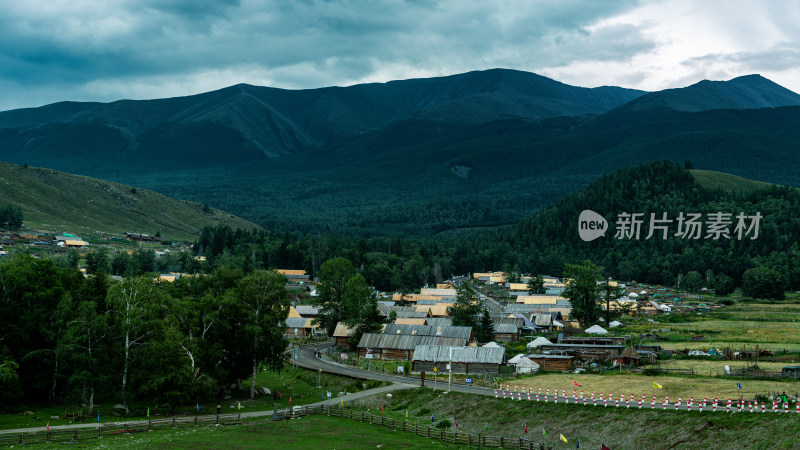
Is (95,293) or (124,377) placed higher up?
(95,293)

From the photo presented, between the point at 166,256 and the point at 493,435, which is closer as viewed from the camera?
the point at 493,435

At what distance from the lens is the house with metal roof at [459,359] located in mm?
73562

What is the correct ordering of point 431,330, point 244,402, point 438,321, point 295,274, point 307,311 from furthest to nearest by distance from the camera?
point 295,274
point 307,311
point 438,321
point 431,330
point 244,402

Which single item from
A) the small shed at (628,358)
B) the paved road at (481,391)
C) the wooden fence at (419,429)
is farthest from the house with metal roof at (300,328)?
the wooden fence at (419,429)

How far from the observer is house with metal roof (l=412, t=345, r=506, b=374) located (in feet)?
241

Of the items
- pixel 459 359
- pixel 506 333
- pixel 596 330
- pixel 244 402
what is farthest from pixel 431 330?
pixel 244 402

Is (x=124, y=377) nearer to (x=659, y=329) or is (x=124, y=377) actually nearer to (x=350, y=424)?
(x=350, y=424)

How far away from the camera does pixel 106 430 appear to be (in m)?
50.2

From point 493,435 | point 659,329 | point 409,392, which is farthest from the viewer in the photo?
point 659,329

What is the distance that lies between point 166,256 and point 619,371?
451 feet

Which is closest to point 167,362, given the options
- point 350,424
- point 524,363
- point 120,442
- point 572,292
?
point 120,442

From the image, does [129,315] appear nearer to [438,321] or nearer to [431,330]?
[431,330]

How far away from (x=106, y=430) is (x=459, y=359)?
35.2 metres

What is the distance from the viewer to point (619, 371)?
224ft
